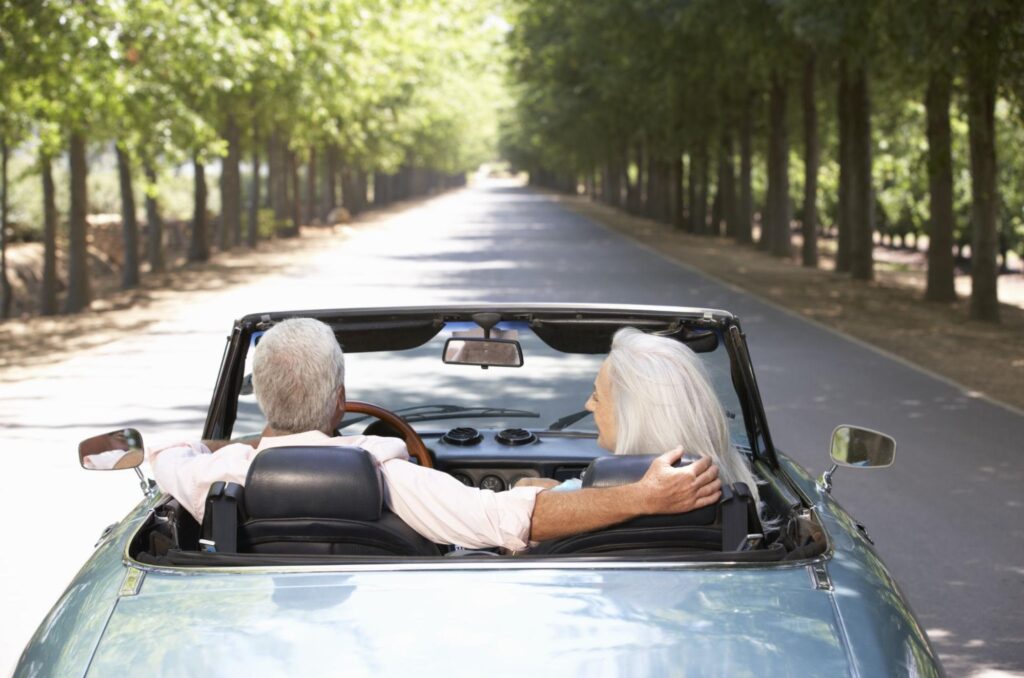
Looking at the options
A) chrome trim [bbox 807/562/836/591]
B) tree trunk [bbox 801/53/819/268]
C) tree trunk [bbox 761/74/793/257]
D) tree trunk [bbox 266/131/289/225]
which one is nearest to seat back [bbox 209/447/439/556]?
chrome trim [bbox 807/562/836/591]

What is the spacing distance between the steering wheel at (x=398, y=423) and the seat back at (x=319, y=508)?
3.97 ft

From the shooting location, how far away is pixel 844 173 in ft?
95.6

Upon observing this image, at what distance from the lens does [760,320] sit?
19.4 meters

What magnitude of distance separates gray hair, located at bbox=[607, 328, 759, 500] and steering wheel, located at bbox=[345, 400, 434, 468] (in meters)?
1.22

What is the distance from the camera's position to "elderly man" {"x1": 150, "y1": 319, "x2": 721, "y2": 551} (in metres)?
3.11

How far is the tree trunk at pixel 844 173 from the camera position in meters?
28.1

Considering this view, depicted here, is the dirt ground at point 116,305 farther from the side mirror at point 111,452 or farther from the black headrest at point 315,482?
the black headrest at point 315,482

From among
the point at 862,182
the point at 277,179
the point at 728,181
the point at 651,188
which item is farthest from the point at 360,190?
the point at 862,182

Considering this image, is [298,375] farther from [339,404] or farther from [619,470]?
[619,470]

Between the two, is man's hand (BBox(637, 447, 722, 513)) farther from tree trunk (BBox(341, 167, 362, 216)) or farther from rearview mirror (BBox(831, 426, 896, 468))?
tree trunk (BBox(341, 167, 362, 216))

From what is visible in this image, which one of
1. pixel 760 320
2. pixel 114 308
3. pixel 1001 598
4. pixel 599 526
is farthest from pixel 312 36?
pixel 599 526

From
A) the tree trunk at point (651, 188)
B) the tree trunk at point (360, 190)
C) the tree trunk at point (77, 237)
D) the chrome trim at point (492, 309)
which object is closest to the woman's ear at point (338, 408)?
the chrome trim at point (492, 309)

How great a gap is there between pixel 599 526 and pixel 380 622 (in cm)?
65

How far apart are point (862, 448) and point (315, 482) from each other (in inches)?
63.9
